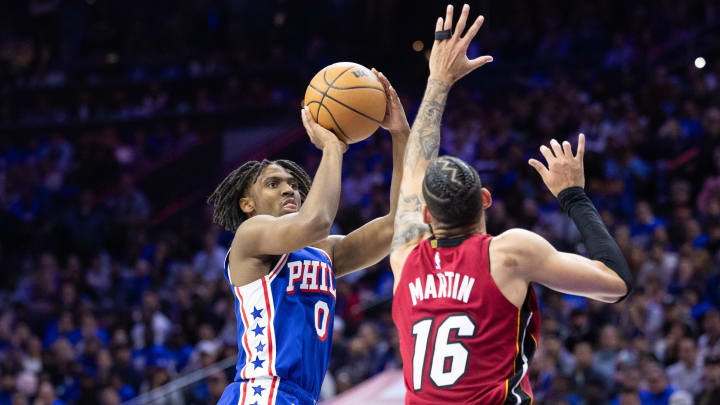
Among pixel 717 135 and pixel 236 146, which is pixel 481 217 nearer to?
pixel 717 135

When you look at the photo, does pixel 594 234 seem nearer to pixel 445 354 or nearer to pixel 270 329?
pixel 445 354

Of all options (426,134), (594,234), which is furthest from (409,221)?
(594,234)

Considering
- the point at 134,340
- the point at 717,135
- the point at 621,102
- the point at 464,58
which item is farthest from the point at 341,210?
the point at 464,58

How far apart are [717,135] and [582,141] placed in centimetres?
709

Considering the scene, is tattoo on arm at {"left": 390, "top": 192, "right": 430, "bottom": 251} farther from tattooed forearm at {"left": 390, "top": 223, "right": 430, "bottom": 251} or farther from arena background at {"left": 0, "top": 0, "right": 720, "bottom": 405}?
arena background at {"left": 0, "top": 0, "right": 720, "bottom": 405}

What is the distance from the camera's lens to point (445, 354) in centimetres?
284

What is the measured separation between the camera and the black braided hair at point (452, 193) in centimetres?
287

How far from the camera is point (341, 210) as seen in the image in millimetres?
11961

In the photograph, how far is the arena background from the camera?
8305mm

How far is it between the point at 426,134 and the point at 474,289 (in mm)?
717

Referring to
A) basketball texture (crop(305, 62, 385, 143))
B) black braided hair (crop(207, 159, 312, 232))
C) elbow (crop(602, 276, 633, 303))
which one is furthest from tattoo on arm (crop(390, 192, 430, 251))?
black braided hair (crop(207, 159, 312, 232))

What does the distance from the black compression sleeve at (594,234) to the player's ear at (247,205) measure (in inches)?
63.3

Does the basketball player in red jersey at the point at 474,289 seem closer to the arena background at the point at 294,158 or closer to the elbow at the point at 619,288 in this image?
the elbow at the point at 619,288

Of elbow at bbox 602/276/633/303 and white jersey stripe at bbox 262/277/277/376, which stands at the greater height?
elbow at bbox 602/276/633/303
